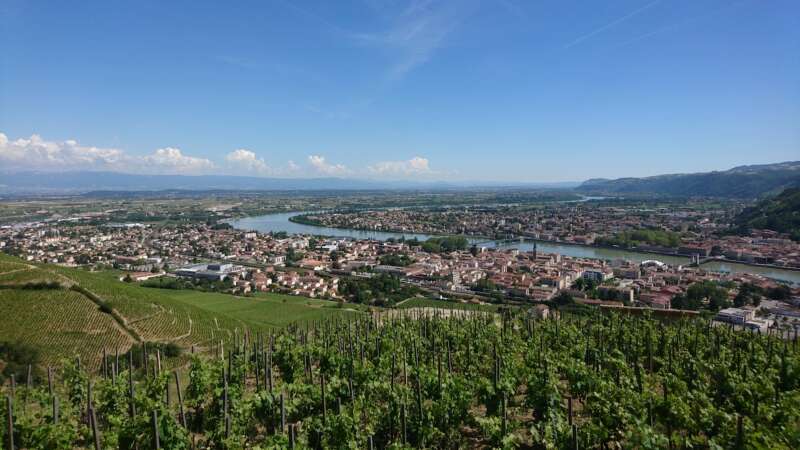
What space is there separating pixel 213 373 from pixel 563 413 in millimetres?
7387

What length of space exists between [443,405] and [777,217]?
8054 cm

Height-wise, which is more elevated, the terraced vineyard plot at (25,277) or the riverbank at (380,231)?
the terraced vineyard plot at (25,277)

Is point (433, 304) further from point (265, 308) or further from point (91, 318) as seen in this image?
point (91, 318)

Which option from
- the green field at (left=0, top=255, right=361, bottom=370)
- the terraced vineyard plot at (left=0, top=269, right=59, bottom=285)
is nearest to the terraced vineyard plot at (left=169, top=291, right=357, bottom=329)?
the green field at (left=0, top=255, right=361, bottom=370)

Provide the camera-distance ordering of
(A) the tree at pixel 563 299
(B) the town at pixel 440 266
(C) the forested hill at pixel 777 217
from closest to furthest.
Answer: (B) the town at pixel 440 266 < (A) the tree at pixel 563 299 < (C) the forested hill at pixel 777 217

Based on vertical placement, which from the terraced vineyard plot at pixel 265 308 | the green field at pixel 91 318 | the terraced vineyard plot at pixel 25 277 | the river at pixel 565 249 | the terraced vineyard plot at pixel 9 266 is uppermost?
the terraced vineyard plot at pixel 9 266

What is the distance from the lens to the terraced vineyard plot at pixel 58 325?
1667 centimetres

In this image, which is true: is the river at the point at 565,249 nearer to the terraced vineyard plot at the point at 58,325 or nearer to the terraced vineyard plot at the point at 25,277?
the terraced vineyard plot at the point at 58,325

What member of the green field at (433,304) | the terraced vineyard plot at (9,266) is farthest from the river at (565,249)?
the terraced vineyard plot at (9,266)

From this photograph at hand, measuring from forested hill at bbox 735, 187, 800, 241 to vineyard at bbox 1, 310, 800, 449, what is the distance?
→ 212 ft

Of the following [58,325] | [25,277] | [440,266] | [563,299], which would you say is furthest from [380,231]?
[58,325]

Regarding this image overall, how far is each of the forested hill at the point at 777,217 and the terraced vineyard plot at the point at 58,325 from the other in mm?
73994

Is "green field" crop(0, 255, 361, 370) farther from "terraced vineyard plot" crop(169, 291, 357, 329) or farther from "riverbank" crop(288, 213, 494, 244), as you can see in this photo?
"riverbank" crop(288, 213, 494, 244)

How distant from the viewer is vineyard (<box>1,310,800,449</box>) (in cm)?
671
